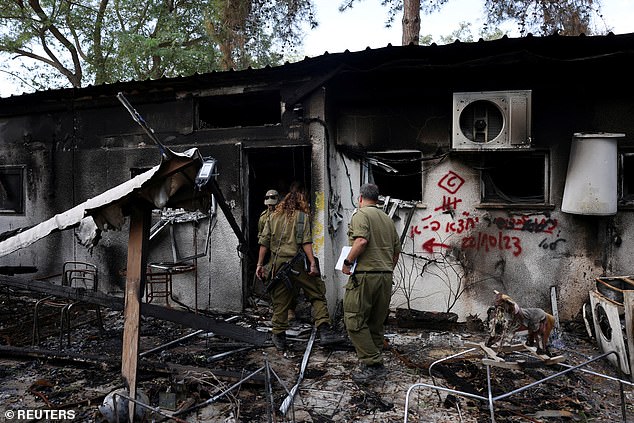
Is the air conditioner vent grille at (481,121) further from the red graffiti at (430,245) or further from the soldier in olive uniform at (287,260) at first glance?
the soldier in olive uniform at (287,260)

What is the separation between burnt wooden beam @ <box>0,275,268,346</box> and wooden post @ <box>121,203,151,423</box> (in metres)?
0.57

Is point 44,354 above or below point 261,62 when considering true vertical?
below

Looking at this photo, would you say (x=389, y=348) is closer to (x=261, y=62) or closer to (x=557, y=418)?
(x=557, y=418)

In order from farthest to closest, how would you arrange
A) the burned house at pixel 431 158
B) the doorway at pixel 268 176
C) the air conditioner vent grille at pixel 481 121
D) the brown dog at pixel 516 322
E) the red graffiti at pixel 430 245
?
the doorway at pixel 268 176 < the red graffiti at pixel 430 245 < the air conditioner vent grille at pixel 481 121 < the burned house at pixel 431 158 < the brown dog at pixel 516 322

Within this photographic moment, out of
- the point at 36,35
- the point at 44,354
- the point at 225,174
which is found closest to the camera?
the point at 44,354

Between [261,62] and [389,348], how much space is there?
42.1ft

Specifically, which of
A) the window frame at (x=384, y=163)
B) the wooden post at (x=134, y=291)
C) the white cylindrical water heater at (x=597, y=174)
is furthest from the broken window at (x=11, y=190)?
the white cylindrical water heater at (x=597, y=174)

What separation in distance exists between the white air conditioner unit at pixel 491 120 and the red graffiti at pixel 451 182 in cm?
51

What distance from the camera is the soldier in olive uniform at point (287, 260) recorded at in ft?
18.4

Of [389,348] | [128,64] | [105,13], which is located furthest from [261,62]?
[389,348]

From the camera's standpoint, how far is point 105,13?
17.4 metres

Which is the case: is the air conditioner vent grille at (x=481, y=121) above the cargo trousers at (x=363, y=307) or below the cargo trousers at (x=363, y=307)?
above

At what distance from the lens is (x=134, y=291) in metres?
3.81

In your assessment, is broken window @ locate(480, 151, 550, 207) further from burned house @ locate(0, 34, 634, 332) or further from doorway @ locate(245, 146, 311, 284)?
doorway @ locate(245, 146, 311, 284)
